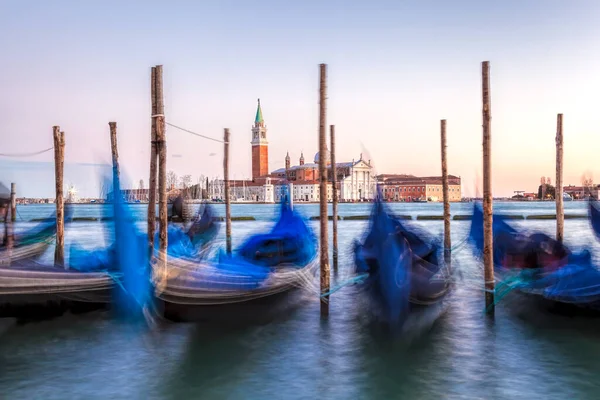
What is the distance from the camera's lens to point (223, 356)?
15.3 feet

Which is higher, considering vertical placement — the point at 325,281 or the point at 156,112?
the point at 156,112

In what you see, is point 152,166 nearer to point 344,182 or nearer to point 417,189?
point 344,182

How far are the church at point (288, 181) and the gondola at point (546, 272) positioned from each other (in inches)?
2470

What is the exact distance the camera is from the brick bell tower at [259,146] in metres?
77.1

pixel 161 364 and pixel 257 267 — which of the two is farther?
pixel 257 267

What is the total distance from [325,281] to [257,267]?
671 mm

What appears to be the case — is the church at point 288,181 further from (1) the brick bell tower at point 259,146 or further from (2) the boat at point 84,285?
(2) the boat at point 84,285

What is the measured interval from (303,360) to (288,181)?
70.0 metres

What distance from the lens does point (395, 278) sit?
491 centimetres

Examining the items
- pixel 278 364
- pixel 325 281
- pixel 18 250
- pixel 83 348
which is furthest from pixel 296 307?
pixel 18 250

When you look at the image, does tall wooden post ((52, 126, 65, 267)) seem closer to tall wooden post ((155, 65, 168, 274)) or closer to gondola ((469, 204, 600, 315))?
tall wooden post ((155, 65, 168, 274))

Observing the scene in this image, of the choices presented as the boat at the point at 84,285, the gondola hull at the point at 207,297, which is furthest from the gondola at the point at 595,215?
the boat at the point at 84,285

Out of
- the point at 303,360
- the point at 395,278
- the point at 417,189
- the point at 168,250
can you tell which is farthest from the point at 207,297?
the point at 417,189

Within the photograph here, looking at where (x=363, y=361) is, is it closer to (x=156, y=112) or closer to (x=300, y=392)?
(x=300, y=392)
